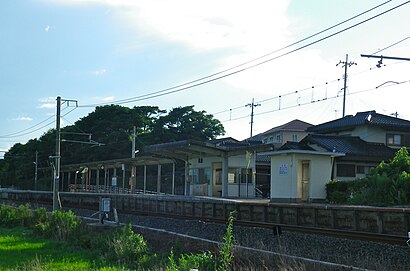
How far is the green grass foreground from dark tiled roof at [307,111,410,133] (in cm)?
2262

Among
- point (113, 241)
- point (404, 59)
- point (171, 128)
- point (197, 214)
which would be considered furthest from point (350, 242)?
point (171, 128)

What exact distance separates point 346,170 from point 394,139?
340 inches

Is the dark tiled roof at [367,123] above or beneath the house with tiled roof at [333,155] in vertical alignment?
above

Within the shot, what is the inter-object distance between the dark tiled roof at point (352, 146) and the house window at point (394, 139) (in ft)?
8.22

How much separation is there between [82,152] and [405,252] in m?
49.9

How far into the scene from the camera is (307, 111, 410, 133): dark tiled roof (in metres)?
32.5

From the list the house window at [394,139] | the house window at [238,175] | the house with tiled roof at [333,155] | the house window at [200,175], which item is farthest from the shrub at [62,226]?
the house window at [394,139]

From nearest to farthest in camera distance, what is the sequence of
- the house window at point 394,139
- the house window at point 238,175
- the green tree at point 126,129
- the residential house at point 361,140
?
1. the residential house at point 361,140
2. the house window at point 394,139
3. the house window at point 238,175
4. the green tree at point 126,129

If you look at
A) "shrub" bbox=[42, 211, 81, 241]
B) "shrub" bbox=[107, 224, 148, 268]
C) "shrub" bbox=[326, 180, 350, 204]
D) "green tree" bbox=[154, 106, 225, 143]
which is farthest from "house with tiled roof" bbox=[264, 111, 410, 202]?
"green tree" bbox=[154, 106, 225, 143]

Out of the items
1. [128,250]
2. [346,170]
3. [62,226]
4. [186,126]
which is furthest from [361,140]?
[186,126]

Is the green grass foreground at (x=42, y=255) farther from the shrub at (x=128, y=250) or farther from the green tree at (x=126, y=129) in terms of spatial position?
the green tree at (x=126, y=129)

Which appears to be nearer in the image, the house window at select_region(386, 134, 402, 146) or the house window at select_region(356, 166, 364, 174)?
the house window at select_region(356, 166, 364, 174)

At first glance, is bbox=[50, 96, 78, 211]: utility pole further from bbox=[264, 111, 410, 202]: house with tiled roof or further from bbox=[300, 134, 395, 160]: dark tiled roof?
bbox=[300, 134, 395, 160]: dark tiled roof

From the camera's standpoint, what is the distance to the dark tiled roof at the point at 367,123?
107 ft
